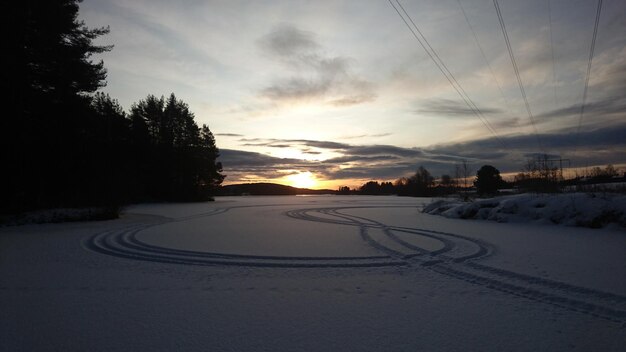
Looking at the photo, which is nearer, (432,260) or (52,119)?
(432,260)

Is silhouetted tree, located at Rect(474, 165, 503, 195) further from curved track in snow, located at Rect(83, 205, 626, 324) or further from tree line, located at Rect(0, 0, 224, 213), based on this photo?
tree line, located at Rect(0, 0, 224, 213)

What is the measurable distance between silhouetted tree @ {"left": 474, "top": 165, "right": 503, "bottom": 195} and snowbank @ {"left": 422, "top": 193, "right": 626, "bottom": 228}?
178 feet

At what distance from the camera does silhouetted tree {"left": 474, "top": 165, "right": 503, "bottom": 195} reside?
68.6 m

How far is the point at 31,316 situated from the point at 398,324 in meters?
4.76

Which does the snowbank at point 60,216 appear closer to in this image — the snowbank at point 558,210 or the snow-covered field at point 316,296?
the snow-covered field at point 316,296

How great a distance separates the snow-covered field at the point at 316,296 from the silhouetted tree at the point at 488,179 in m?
63.1

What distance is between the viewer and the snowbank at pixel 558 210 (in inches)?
550

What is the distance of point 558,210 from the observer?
51.1 ft

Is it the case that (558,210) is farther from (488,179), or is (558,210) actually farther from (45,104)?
(488,179)

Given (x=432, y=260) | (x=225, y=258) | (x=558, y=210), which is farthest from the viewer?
(x=558, y=210)

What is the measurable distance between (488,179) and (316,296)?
2834 inches

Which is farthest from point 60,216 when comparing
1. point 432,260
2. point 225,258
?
point 432,260

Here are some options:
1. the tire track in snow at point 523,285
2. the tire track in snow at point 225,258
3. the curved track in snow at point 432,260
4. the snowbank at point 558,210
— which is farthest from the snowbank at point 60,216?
the snowbank at point 558,210

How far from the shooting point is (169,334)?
4090 mm
